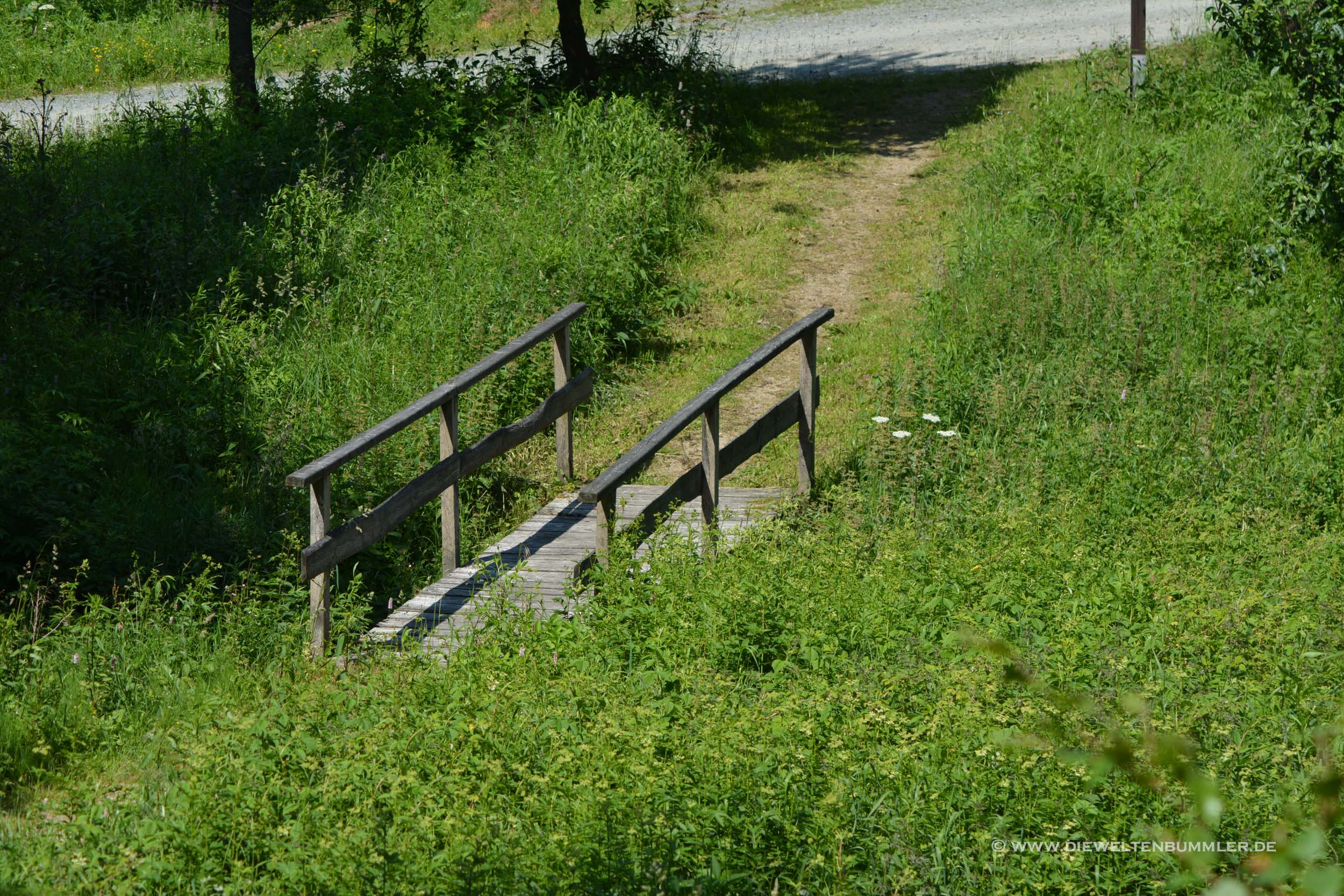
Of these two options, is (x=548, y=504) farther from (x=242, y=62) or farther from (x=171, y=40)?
(x=171, y=40)

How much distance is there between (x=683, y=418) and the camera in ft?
21.9

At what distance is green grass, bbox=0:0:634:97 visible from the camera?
704 inches

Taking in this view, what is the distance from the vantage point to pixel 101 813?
4.33 meters

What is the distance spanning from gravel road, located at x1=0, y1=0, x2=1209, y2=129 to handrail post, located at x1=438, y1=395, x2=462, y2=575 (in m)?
9.71

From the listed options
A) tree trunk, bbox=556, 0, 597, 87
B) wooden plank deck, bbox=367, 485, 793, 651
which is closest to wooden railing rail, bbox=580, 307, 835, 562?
wooden plank deck, bbox=367, 485, 793, 651

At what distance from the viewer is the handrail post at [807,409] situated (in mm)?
8156

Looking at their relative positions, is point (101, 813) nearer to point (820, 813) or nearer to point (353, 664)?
point (353, 664)

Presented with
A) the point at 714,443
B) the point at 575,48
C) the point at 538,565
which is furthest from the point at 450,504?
the point at 575,48

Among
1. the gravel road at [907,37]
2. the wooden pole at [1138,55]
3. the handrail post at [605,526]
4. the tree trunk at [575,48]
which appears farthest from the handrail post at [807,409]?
the gravel road at [907,37]

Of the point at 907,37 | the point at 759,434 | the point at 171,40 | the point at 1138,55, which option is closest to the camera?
the point at 759,434

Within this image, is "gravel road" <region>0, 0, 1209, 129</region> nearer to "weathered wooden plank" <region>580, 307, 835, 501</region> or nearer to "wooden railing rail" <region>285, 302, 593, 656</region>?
"wooden railing rail" <region>285, 302, 593, 656</region>

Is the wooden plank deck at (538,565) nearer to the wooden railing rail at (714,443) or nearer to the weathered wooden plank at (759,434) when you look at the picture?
the wooden railing rail at (714,443)

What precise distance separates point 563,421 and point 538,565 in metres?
1.71

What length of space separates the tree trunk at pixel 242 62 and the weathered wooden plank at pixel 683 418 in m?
7.37
